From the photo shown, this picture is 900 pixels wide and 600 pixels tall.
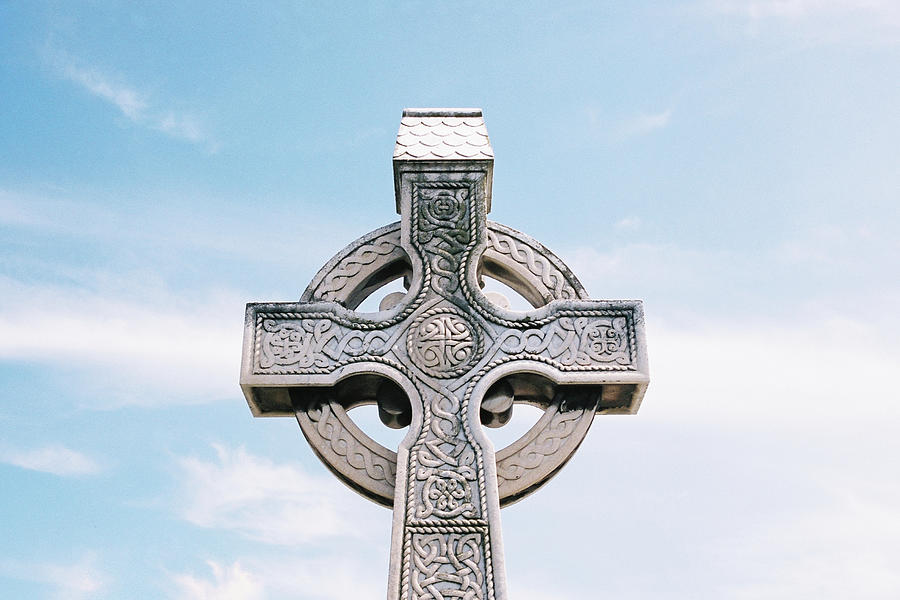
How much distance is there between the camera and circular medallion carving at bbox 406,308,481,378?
4684 mm

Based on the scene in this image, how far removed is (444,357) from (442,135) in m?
1.34

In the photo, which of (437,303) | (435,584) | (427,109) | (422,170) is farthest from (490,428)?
(427,109)

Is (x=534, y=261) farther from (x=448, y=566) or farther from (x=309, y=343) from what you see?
(x=448, y=566)

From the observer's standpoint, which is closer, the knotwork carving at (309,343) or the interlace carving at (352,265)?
the knotwork carving at (309,343)

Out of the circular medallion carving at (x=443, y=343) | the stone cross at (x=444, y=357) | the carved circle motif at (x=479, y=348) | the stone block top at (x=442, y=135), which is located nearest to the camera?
the stone cross at (x=444, y=357)

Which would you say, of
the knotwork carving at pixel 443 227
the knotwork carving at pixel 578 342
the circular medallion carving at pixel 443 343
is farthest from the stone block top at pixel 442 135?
the knotwork carving at pixel 578 342

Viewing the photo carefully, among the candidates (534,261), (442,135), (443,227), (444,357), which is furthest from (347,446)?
(442,135)

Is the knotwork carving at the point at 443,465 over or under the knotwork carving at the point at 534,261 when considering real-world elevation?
under

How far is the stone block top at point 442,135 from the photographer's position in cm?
512

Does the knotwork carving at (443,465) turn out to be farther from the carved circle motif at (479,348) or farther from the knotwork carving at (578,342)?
the knotwork carving at (578,342)

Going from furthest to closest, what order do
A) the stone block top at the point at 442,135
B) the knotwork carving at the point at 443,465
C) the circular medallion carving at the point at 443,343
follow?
the stone block top at the point at 442,135, the circular medallion carving at the point at 443,343, the knotwork carving at the point at 443,465

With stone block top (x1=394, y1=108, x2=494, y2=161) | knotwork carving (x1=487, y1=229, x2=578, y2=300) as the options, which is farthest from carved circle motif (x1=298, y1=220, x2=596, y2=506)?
stone block top (x1=394, y1=108, x2=494, y2=161)

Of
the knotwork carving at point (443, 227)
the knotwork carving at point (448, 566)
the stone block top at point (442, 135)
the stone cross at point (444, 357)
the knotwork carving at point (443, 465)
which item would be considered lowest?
the knotwork carving at point (448, 566)

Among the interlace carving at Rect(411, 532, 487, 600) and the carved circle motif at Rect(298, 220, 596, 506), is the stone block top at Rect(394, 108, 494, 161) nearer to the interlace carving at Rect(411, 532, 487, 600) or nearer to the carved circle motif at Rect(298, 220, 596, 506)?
the carved circle motif at Rect(298, 220, 596, 506)
